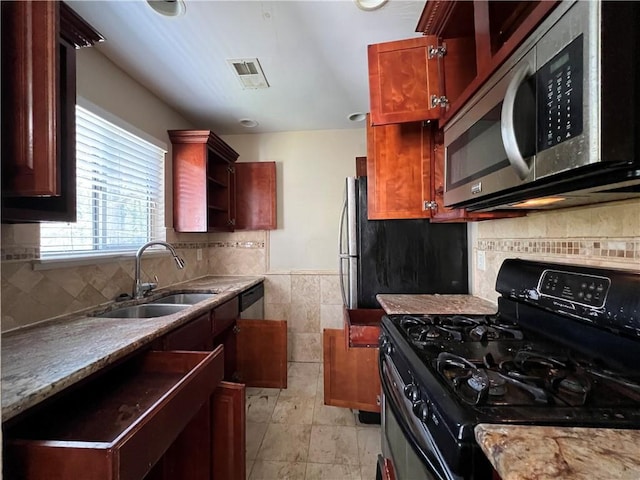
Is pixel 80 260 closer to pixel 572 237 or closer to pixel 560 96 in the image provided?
pixel 560 96

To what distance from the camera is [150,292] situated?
6.93 ft

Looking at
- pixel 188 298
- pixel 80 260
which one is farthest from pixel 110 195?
pixel 188 298

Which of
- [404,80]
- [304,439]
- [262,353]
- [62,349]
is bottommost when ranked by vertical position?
[304,439]

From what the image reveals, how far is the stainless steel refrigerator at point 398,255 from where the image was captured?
204cm

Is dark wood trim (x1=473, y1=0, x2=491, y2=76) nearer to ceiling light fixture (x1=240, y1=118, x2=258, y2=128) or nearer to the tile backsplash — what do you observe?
the tile backsplash

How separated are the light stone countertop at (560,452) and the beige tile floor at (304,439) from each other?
1430 mm

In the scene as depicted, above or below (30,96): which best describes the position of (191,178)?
above

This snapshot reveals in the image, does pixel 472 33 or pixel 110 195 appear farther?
pixel 110 195

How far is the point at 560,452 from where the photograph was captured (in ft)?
1.59

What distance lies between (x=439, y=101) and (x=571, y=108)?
823mm

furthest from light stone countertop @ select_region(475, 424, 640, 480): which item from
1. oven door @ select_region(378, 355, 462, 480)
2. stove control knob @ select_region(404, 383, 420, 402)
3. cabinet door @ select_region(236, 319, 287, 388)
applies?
cabinet door @ select_region(236, 319, 287, 388)

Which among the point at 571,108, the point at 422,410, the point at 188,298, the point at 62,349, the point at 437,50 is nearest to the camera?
the point at 571,108

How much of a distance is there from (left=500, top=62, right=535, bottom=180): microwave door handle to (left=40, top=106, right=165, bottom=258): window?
6.29 ft

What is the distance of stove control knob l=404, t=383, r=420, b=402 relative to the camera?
784mm
